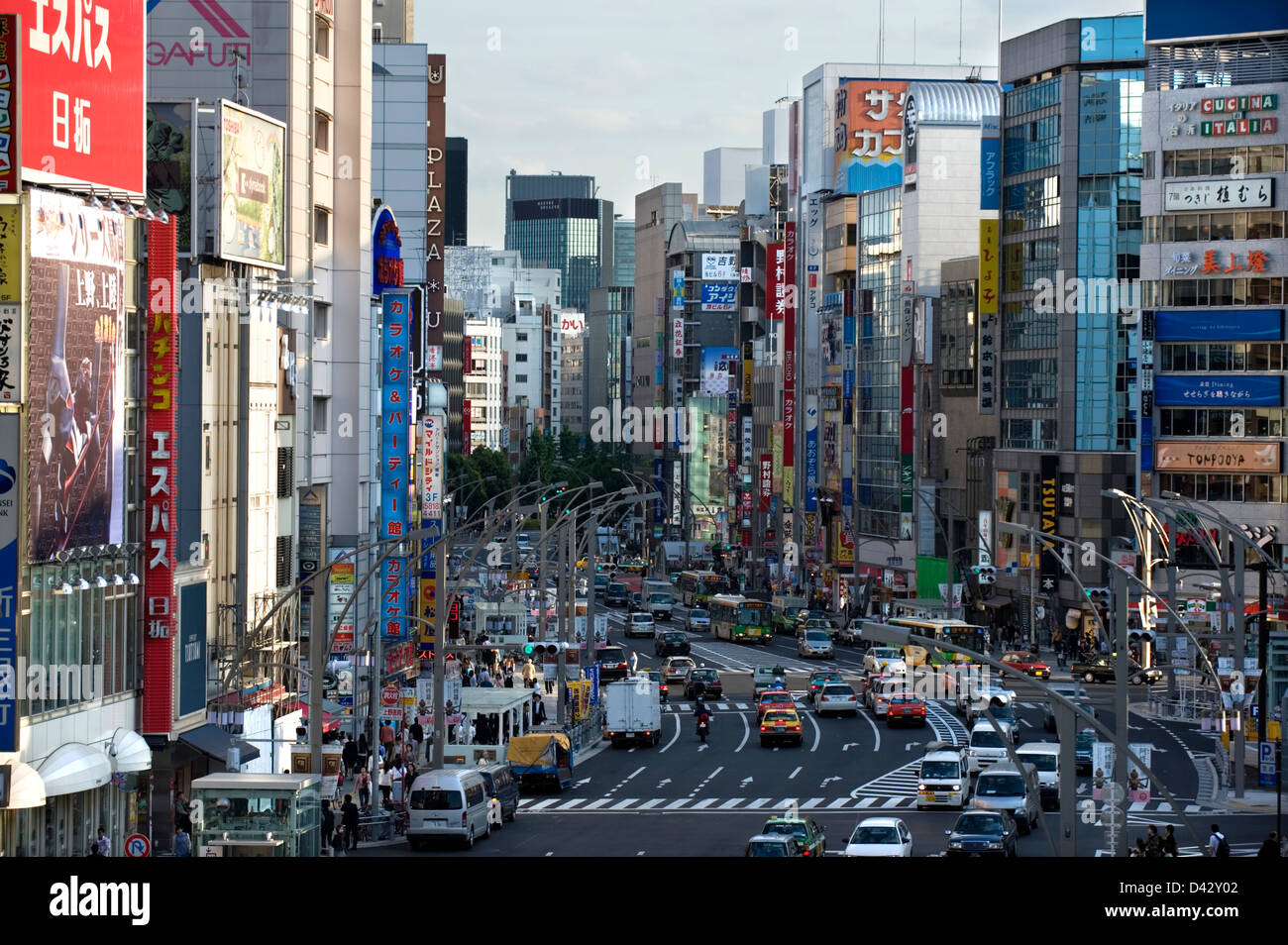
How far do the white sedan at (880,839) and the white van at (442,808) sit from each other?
8655 millimetres

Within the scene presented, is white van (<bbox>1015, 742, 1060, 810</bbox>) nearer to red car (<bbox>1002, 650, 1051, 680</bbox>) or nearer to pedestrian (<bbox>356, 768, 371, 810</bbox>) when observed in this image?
pedestrian (<bbox>356, 768, 371, 810</bbox>)

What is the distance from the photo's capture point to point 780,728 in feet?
202

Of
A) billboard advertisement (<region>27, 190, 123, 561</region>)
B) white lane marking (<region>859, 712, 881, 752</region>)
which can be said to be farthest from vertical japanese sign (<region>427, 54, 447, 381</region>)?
billboard advertisement (<region>27, 190, 123, 561</region>)


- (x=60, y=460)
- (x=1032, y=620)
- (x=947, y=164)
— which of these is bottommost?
(x=1032, y=620)

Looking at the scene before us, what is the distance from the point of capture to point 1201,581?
96438 mm

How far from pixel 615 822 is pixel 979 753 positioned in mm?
12640

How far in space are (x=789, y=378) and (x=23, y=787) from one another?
12576 centimetres

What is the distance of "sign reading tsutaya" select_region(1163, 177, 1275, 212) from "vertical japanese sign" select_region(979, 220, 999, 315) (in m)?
15.7

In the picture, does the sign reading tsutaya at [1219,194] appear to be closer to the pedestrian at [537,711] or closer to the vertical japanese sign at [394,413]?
the vertical japanese sign at [394,413]

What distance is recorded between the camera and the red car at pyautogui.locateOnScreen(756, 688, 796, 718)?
63.5m

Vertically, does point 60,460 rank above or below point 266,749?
above

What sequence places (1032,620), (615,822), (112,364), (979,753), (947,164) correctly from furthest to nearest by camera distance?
(947,164) < (1032,620) < (979,753) < (615,822) < (112,364)

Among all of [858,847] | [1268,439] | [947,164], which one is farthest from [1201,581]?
[858,847]

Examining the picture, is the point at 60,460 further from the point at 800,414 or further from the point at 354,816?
the point at 800,414
